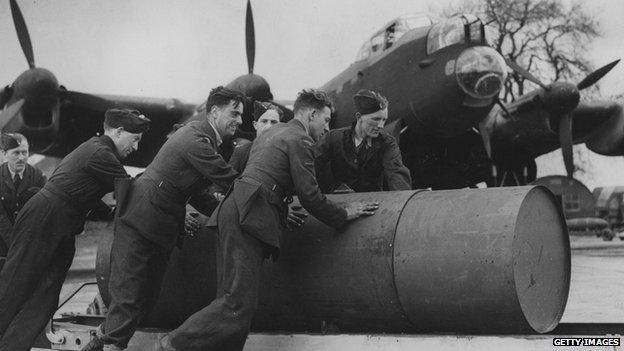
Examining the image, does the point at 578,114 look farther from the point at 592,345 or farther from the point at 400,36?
the point at 592,345

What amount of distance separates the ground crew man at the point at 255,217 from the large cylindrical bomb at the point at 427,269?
21 cm

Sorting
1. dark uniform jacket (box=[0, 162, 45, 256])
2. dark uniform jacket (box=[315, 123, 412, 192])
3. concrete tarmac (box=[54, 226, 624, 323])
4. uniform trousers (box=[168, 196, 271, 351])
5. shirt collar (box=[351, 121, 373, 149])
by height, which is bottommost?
concrete tarmac (box=[54, 226, 624, 323])

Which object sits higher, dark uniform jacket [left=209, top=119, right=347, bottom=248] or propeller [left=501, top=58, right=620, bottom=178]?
dark uniform jacket [left=209, top=119, right=347, bottom=248]

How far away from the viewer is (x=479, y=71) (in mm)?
11492

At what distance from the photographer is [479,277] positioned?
13.2ft

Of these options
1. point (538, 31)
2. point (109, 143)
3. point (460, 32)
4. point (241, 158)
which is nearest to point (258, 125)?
point (241, 158)

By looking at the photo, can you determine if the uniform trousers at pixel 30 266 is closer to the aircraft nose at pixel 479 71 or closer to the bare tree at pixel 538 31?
the aircraft nose at pixel 479 71

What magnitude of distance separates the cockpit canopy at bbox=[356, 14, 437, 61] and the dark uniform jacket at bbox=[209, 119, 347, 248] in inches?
347

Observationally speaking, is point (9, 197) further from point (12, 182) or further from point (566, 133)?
point (566, 133)

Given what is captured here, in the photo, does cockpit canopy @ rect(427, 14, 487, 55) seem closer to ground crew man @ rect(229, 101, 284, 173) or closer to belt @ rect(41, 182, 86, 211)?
ground crew man @ rect(229, 101, 284, 173)

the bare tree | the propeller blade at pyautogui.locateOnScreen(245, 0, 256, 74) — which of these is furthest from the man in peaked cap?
the bare tree

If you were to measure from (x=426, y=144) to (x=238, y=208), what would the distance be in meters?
9.07

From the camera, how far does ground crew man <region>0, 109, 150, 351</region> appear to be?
5113mm

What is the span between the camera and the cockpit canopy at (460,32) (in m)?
11.7
